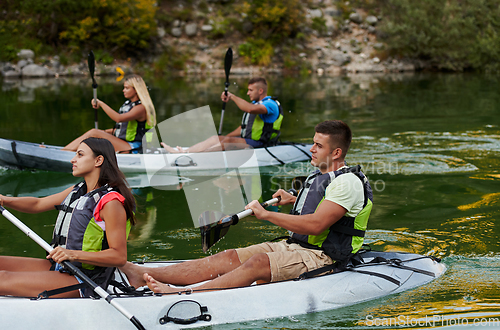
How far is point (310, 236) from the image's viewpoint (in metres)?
3.50

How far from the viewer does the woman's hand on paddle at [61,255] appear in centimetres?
279

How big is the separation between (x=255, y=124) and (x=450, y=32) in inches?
770

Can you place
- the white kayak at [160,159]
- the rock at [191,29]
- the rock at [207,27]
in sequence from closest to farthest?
the white kayak at [160,159]
the rock at [191,29]
the rock at [207,27]

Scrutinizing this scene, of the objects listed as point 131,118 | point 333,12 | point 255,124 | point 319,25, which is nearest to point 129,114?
point 131,118

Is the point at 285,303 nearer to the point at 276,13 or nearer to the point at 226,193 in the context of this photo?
the point at 226,193

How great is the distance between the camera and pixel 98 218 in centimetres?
295

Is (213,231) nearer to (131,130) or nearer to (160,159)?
(160,159)

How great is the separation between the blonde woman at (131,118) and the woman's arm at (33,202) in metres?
3.71

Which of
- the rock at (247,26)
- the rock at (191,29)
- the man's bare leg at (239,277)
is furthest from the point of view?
the rock at (247,26)

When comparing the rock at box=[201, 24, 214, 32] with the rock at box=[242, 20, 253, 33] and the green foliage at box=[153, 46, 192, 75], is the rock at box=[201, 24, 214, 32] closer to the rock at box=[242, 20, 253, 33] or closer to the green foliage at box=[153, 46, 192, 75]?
the rock at box=[242, 20, 253, 33]

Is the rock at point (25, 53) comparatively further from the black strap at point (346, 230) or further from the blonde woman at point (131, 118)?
the black strap at point (346, 230)

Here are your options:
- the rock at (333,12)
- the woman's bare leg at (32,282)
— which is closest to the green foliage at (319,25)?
the rock at (333,12)

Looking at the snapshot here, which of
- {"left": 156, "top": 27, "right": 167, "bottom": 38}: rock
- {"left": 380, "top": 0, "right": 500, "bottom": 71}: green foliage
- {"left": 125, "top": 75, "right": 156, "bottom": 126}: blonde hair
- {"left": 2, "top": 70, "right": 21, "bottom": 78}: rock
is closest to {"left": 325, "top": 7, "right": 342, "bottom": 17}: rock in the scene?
{"left": 380, "top": 0, "right": 500, "bottom": 71}: green foliage

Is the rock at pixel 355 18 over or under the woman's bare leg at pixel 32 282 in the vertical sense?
over
